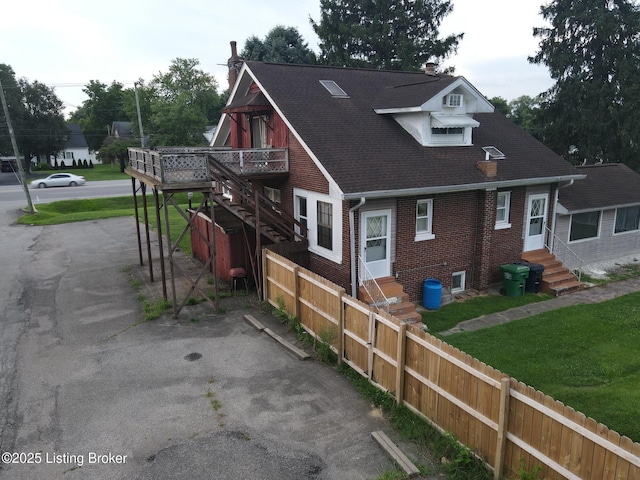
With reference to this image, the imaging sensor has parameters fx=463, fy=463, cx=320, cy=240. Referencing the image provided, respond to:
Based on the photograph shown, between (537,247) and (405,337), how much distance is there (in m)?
11.1

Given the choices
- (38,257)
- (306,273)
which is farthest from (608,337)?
(38,257)

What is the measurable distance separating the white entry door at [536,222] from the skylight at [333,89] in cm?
771

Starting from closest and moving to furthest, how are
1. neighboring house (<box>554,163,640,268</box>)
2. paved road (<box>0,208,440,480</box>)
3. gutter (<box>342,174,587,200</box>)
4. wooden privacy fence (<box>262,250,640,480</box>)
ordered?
wooden privacy fence (<box>262,250,640,480</box>) < paved road (<box>0,208,440,480</box>) < gutter (<box>342,174,587,200</box>) < neighboring house (<box>554,163,640,268</box>)

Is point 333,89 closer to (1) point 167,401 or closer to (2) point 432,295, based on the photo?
(2) point 432,295

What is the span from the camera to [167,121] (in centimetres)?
4544

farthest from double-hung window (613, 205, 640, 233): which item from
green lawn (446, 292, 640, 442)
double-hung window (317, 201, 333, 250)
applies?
double-hung window (317, 201, 333, 250)

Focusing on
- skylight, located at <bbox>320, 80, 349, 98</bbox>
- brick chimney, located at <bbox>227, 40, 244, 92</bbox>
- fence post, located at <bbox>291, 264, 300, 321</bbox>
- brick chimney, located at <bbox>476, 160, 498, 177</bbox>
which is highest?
brick chimney, located at <bbox>227, 40, 244, 92</bbox>

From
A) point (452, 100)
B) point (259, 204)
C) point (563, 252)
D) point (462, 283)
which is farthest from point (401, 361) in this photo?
point (563, 252)

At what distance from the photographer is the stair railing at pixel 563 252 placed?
665 inches

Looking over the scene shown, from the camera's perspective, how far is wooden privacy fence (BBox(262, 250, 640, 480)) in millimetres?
5168

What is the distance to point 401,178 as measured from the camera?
13102 millimetres

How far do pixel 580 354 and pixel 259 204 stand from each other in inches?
365

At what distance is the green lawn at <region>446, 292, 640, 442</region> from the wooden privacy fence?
285cm

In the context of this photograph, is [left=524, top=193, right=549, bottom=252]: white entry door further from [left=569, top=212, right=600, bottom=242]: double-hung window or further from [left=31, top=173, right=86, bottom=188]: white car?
[left=31, top=173, right=86, bottom=188]: white car
